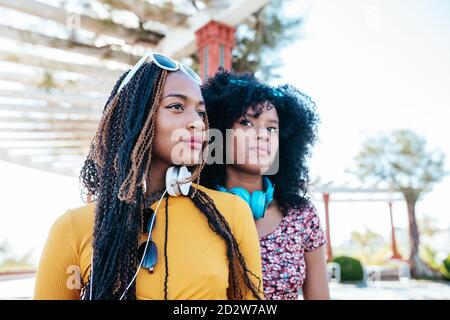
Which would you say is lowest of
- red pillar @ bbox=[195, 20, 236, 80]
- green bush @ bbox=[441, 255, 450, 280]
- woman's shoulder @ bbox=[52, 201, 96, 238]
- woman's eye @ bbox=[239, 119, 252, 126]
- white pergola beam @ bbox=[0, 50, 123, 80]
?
green bush @ bbox=[441, 255, 450, 280]

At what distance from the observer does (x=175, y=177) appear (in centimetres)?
129

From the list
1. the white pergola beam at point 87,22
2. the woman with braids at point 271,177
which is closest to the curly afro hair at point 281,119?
the woman with braids at point 271,177

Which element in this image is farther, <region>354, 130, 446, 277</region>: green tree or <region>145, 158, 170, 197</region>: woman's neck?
<region>354, 130, 446, 277</region>: green tree

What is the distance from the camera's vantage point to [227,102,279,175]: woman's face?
5.98 feet

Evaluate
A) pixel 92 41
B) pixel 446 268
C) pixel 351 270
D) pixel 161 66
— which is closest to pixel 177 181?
pixel 161 66

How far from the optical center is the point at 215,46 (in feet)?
Answer: 15.0

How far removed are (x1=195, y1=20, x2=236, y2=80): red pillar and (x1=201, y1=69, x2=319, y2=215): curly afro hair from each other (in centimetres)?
233

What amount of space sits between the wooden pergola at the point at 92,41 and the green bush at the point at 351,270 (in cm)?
937

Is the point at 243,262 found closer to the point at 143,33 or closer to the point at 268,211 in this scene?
the point at 268,211

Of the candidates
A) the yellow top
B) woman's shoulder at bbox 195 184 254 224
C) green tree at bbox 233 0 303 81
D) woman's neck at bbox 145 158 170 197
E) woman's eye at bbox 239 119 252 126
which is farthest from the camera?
green tree at bbox 233 0 303 81

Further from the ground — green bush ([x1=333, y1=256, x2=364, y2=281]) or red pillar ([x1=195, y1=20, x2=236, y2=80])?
red pillar ([x1=195, y1=20, x2=236, y2=80])

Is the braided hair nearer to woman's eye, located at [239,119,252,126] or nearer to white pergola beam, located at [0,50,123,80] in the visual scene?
woman's eye, located at [239,119,252,126]

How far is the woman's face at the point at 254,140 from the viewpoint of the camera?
1.82 m

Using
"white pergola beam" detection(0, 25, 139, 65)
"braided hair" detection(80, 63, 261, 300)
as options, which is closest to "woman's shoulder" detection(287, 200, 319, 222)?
"braided hair" detection(80, 63, 261, 300)
